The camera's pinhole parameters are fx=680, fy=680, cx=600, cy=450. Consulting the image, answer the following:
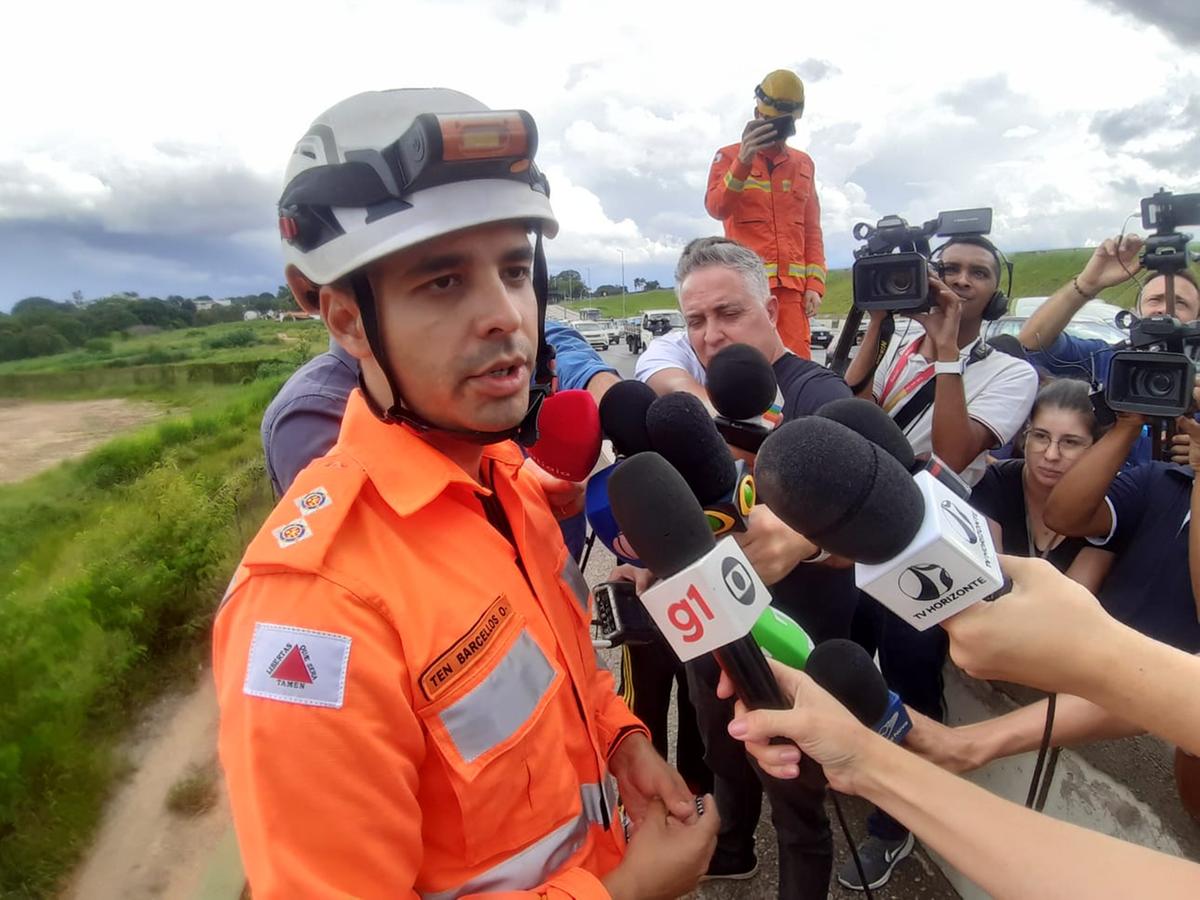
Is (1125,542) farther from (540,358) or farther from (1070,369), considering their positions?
(540,358)

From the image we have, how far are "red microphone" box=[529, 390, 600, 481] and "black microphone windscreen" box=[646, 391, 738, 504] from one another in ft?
0.66

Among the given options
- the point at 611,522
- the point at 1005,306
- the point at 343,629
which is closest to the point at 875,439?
the point at 611,522

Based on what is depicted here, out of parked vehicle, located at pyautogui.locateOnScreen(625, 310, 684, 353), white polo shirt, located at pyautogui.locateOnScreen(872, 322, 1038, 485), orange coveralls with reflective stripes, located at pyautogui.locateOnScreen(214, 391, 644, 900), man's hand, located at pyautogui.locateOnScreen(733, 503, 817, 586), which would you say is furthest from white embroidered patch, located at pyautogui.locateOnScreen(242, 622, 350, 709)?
parked vehicle, located at pyautogui.locateOnScreen(625, 310, 684, 353)

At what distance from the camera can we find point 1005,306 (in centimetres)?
331

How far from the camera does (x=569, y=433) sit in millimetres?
1750

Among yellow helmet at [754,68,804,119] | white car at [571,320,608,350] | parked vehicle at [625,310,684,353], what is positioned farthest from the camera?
white car at [571,320,608,350]

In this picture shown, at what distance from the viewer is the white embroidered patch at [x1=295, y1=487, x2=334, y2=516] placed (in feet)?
3.83

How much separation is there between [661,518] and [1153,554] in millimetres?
2165

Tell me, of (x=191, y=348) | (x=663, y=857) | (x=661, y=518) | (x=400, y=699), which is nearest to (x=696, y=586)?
(x=661, y=518)

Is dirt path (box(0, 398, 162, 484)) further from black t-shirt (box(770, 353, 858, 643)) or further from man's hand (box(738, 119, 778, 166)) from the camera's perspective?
black t-shirt (box(770, 353, 858, 643))

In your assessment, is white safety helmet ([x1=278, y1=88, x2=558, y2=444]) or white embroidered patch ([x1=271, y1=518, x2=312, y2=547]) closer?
white embroidered patch ([x1=271, y1=518, x2=312, y2=547])

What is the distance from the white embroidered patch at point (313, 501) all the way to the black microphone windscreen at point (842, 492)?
29.4 inches

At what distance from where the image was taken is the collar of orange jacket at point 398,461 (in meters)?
1.23

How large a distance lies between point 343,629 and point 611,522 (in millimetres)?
840
